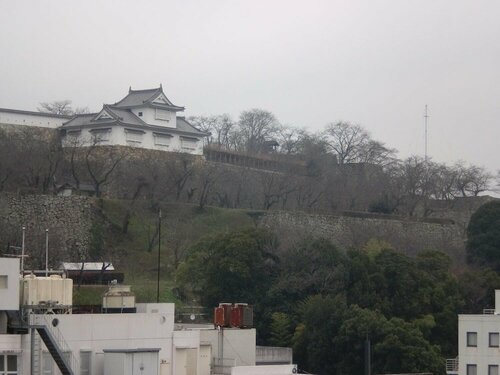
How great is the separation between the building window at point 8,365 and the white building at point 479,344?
1809 cm

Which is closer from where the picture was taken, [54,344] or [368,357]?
[54,344]

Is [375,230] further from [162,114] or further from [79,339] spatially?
[79,339]

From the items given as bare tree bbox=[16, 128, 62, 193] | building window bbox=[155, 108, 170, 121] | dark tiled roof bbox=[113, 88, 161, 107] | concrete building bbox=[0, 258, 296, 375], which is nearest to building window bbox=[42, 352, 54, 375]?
concrete building bbox=[0, 258, 296, 375]

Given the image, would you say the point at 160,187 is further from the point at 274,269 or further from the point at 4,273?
the point at 4,273

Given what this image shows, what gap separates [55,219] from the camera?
48.9 m

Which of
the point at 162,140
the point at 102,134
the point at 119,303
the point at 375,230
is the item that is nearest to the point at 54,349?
the point at 119,303

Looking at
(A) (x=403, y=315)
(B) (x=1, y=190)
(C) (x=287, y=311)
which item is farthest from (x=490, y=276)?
(B) (x=1, y=190)

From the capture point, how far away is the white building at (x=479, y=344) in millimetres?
32594

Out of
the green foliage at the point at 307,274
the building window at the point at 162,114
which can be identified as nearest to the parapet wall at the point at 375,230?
the green foliage at the point at 307,274

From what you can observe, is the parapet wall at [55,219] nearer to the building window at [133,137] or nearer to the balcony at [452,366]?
the building window at [133,137]

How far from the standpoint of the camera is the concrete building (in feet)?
56.2

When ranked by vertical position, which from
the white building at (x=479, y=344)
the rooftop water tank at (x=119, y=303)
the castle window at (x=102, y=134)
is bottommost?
the white building at (x=479, y=344)

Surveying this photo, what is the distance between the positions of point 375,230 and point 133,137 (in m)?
12.5

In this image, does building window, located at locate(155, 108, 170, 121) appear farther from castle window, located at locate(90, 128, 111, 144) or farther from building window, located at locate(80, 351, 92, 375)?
building window, located at locate(80, 351, 92, 375)
